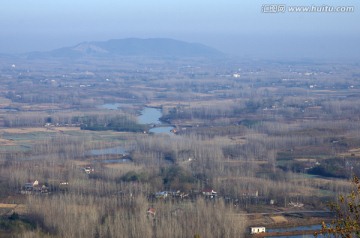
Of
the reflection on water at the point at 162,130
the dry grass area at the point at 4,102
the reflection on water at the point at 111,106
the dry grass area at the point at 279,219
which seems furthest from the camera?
the dry grass area at the point at 4,102

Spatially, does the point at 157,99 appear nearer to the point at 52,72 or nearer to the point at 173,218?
the point at 52,72

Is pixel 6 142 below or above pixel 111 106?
below

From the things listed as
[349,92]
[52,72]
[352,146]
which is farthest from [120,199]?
[52,72]

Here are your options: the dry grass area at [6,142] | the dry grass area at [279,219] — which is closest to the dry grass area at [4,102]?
the dry grass area at [6,142]

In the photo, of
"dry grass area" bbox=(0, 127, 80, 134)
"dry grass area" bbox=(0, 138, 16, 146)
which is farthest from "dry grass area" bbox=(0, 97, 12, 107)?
"dry grass area" bbox=(0, 138, 16, 146)

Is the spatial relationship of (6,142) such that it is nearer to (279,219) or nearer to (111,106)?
(111,106)

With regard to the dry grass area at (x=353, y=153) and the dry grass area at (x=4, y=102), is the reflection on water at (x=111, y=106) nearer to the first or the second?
the dry grass area at (x=4, y=102)

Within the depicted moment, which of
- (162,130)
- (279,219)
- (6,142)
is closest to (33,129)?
(6,142)

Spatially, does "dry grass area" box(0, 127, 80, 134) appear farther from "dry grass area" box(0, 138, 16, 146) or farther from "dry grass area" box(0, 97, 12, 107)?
"dry grass area" box(0, 97, 12, 107)
